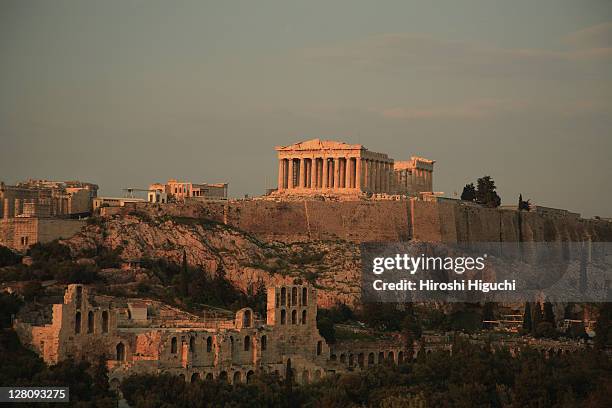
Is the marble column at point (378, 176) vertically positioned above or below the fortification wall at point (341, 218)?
above

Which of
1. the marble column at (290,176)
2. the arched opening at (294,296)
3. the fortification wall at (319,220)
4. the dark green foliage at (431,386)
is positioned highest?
the marble column at (290,176)

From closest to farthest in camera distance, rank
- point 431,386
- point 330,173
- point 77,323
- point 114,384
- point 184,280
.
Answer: point 114,384 < point 77,323 < point 431,386 < point 184,280 < point 330,173

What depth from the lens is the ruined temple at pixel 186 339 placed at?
7350cm

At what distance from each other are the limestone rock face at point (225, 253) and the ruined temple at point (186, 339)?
51.5 ft

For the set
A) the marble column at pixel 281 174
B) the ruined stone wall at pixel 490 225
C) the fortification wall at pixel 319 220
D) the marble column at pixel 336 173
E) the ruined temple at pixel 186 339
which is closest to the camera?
the ruined temple at pixel 186 339

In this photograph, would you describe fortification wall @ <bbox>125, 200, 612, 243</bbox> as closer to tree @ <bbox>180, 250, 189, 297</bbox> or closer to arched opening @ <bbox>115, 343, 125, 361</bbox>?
tree @ <bbox>180, 250, 189, 297</bbox>

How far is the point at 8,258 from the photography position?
94250mm

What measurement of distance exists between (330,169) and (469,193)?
15210mm

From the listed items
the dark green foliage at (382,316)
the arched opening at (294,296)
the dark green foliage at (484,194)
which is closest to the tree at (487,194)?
the dark green foliage at (484,194)

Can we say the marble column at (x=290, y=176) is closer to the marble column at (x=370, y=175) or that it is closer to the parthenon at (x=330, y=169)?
the parthenon at (x=330, y=169)

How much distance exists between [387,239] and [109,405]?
167 ft

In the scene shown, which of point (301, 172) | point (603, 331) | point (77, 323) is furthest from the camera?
point (301, 172)

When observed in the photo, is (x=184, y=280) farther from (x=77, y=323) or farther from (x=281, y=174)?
(x=281, y=174)

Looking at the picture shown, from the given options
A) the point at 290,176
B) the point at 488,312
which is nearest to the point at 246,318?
the point at 488,312
